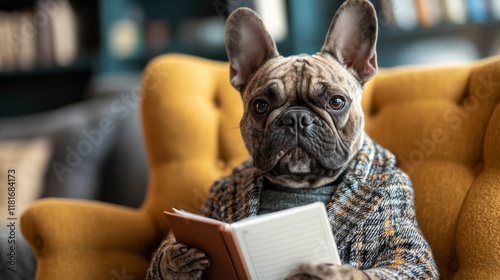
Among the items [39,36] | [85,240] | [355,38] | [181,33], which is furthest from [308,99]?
[39,36]

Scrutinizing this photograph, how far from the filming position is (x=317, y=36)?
2602 mm

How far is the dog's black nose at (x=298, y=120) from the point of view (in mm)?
970

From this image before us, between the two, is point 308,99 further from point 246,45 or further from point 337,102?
point 246,45

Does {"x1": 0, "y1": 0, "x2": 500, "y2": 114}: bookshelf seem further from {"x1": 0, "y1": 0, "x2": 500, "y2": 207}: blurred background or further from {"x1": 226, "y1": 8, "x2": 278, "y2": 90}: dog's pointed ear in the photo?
{"x1": 226, "y1": 8, "x2": 278, "y2": 90}: dog's pointed ear

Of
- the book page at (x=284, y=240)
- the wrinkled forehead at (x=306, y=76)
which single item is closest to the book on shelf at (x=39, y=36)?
the wrinkled forehead at (x=306, y=76)

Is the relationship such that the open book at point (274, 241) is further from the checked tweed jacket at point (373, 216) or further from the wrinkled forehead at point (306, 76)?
the wrinkled forehead at point (306, 76)

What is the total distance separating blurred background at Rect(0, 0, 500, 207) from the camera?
7.11 feet

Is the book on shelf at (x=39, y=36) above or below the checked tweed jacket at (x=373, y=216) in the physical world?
above

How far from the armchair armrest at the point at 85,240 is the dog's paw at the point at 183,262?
0.34 m

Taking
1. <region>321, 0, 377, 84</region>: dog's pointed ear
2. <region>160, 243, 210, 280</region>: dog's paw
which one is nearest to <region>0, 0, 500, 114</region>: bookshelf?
<region>321, 0, 377, 84</region>: dog's pointed ear

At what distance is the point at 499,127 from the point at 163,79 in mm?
878

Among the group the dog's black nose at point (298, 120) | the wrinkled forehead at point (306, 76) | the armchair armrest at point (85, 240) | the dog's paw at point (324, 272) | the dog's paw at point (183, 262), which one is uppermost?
the wrinkled forehead at point (306, 76)

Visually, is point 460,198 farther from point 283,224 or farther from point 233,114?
point 233,114

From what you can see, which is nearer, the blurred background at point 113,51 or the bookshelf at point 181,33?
the blurred background at point 113,51
